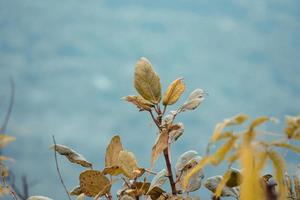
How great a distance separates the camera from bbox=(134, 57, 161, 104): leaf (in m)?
0.70

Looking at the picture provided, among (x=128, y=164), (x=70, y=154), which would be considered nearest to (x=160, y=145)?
(x=128, y=164)

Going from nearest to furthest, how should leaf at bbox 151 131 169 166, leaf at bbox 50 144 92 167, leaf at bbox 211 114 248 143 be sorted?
leaf at bbox 211 114 248 143, leaf at bbox 151 131 169 166, leaf at bbox 50 144 92 167

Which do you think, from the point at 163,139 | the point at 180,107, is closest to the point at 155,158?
the point at 163,139

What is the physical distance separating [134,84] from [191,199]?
→ 0.20 metres

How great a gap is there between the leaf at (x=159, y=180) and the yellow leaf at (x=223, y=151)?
349 mm

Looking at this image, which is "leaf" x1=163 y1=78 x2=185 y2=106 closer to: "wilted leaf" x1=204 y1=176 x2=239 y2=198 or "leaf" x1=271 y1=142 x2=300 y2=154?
"wilted leaf" x1=204 y1=176 x2=239 y2=198

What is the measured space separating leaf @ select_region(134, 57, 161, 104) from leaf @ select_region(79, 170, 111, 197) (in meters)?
0.15

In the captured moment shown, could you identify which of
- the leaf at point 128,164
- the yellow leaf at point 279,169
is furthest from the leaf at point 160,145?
the yellow leaf at point 279,169

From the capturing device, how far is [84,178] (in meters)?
0.73

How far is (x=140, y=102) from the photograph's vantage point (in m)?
0.74

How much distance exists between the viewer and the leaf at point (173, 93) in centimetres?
75

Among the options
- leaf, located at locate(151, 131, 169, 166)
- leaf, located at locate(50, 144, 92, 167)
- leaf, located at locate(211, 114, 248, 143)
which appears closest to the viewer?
leaf, located at locate(211, 114, 248, 143)

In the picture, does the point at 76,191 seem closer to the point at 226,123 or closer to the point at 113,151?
the point at 113,151

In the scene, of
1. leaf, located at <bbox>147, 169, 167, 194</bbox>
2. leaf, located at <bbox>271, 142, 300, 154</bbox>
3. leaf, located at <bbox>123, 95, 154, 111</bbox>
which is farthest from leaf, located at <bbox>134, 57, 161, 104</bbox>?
leaf, located at <bbox>271, 142, 300, 154</bbox>
